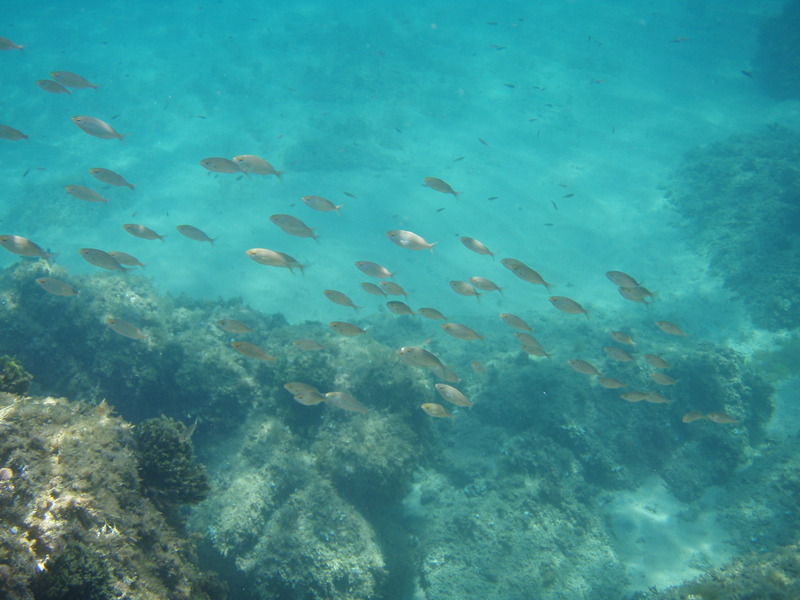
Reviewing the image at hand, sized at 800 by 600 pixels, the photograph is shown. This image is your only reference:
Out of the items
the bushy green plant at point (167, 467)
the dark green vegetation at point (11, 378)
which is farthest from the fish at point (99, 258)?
the bushy green plant at point (167, 467)

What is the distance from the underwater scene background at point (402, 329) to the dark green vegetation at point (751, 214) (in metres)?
0.14

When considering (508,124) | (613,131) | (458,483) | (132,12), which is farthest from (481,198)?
(132,12)

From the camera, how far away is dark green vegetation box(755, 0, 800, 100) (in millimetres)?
26766

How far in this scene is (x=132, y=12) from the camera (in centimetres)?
4691

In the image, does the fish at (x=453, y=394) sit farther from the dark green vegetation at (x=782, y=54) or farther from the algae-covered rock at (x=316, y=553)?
the dark green vegetation at (x=782, y=54)

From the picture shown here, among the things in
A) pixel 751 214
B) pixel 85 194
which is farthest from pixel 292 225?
pixel 751 214

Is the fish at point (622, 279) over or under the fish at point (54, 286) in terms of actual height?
over

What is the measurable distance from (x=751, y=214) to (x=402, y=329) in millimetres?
16499

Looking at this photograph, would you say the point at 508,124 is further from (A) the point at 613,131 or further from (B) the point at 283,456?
(B) the point at 283,456

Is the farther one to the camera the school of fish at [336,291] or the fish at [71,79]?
the fish at [71,79]

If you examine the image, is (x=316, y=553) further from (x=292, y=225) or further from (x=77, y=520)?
(x=292, y=225)

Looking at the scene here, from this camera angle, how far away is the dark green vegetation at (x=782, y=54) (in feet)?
87.8

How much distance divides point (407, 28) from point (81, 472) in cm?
4373

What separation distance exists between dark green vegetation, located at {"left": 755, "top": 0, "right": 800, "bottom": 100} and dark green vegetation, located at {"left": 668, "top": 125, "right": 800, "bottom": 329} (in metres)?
8.81
